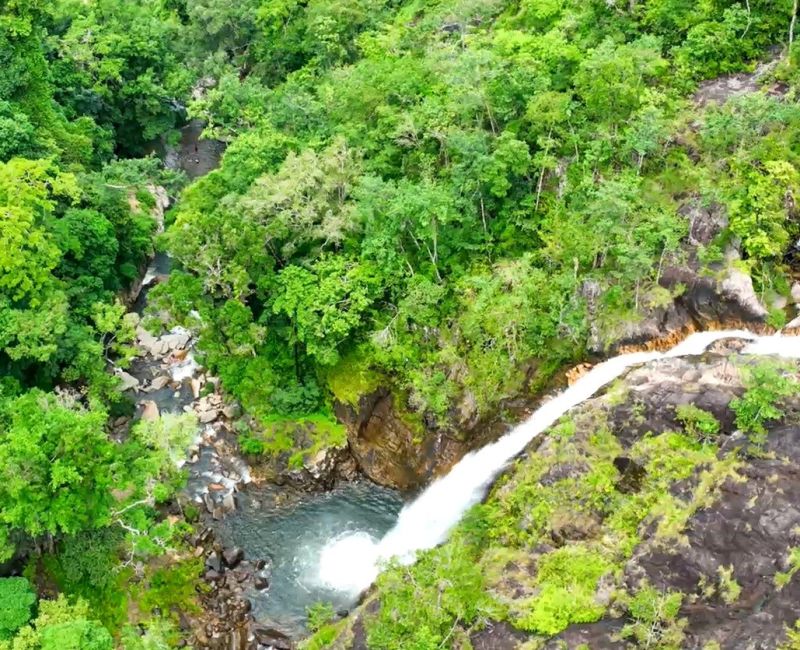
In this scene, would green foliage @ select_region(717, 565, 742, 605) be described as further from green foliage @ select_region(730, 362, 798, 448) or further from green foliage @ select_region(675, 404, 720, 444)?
green foliage @ select_region(675, 404, 720, 444)

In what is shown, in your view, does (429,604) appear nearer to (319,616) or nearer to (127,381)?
(319,616)

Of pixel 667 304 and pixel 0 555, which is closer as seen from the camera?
pixel 0 555

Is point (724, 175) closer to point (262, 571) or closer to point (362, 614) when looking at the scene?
point (362, 614)

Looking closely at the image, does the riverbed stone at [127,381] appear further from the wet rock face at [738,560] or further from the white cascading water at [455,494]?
the wet rock face at [738,560]

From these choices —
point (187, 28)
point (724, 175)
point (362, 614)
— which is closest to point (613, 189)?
point (724, 175)

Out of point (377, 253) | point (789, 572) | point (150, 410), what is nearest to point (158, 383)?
point (150, 410)

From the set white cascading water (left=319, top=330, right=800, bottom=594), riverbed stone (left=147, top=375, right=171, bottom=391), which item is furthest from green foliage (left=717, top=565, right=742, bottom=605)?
riverbed stone (left=147, top=375, right=171, bottom=391)

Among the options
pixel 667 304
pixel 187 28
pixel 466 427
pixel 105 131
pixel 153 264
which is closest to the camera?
pixel 667 304

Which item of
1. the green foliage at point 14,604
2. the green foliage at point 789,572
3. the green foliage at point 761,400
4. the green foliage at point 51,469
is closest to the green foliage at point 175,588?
the green foliage at point 51,469
